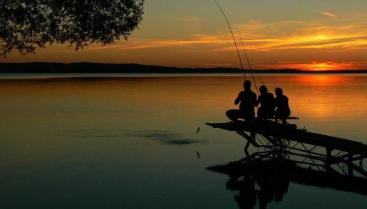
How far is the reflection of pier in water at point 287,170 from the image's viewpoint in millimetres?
18116

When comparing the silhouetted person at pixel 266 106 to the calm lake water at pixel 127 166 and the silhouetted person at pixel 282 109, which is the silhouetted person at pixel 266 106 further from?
the calm lake water at pixel 127 166

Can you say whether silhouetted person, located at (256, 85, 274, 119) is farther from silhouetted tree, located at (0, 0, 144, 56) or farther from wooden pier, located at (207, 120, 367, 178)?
silhouetted tree, located at (0, 0, 144, 56)

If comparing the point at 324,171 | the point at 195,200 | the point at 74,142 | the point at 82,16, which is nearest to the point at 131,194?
the point at 195,200

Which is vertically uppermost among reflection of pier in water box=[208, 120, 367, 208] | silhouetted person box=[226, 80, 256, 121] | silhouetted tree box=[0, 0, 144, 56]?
silhouetted tree box=[0, 0, 144, 56]

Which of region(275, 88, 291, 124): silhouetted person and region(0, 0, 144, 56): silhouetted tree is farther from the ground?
region(0, 0, 144, 56): silhouetted tree

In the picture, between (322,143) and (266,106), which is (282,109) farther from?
(322,143)

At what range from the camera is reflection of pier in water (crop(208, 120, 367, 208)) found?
18116mm

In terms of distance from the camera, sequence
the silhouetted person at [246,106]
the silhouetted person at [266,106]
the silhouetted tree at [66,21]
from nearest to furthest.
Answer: the silhouetted tree at [66,21]
the silhouetted person at [266,106]
the silhouetted person at [246,106]

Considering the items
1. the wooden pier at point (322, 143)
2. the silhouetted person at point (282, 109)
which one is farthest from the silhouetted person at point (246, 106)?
the silhouetted person at point (282, 109)

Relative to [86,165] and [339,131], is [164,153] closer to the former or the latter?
[86,165]

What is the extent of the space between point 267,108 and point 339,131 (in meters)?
19.1

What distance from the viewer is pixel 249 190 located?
18.3 m

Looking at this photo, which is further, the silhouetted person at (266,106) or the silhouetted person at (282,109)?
the silhouetted person at (266,106)

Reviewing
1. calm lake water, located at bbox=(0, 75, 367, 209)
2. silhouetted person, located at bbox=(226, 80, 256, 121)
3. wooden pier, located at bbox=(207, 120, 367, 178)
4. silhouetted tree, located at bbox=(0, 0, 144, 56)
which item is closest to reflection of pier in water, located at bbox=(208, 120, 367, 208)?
wooden pier, located at bbox=(207, 120, 367, 178)
